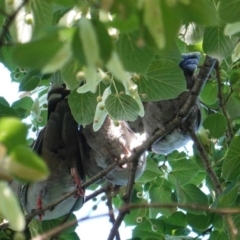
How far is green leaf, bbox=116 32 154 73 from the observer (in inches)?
35.3

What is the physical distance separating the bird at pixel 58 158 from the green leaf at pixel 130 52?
1065 millimetres

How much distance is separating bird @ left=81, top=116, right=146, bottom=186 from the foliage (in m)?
0.23

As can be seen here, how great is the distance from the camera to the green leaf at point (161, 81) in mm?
1562

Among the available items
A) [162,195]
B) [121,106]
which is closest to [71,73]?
[121,106]

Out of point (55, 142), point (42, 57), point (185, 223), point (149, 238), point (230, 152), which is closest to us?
point (42, 57)

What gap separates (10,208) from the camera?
0.67m

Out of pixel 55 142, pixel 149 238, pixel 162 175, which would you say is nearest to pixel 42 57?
pixel 55 142

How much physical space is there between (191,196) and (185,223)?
0.16m

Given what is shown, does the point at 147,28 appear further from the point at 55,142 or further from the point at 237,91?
the point at 237,91

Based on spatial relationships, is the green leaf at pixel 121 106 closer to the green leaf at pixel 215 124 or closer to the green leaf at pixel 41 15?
the green leaf at pixel 41 15

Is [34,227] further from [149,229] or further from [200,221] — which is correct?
[200,221]

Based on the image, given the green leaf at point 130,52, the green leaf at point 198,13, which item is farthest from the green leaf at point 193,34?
the green leaf at point 198,13

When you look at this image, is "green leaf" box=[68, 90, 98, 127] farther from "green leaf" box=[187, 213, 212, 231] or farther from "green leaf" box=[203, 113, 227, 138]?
"green leaf" box=[187, 213, 212, 231]

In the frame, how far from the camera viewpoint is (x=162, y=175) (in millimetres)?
2342
